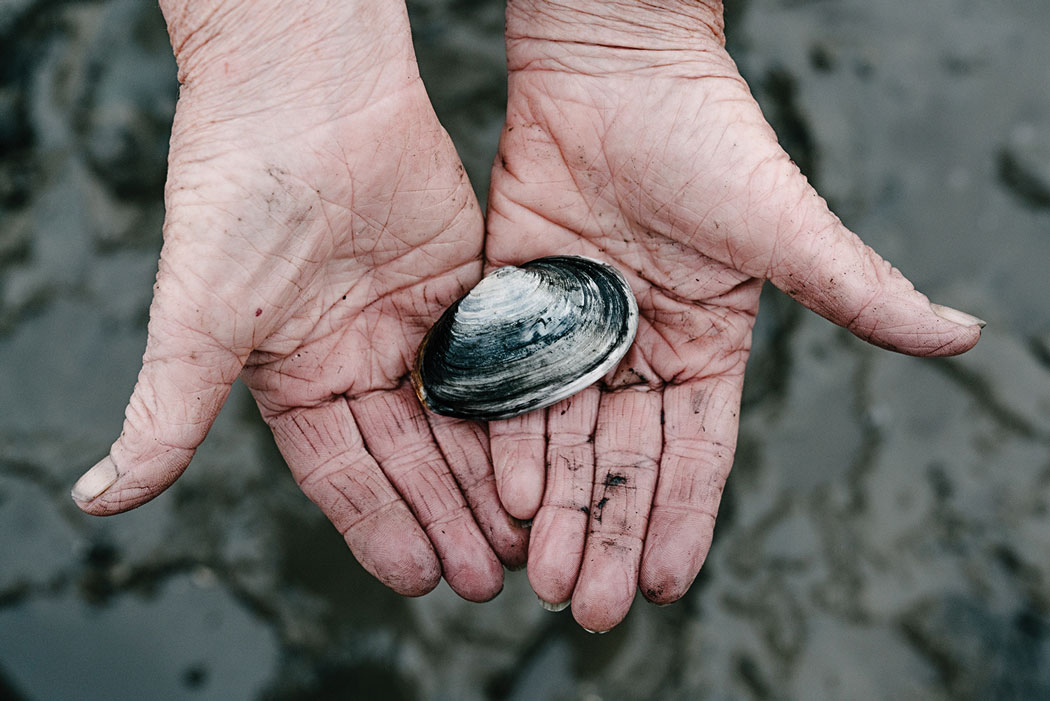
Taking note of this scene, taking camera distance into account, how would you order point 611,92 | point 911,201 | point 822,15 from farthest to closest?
point 822,15 → point 911,201 → point 611,92

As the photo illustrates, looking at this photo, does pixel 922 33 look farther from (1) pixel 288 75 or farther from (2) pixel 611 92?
(1) pixel 288 75

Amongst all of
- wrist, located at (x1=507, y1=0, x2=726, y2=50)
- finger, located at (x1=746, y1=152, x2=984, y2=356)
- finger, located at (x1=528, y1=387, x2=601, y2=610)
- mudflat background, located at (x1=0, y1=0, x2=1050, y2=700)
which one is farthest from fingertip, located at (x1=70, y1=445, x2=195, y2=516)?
wrist, located at (x1=507, y1=0, x2=726, y2=50)

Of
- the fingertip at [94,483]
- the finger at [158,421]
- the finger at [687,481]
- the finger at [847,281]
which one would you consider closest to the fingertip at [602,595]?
the finger at [687,481]

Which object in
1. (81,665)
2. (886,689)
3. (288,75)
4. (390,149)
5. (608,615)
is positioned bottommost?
(886,689)

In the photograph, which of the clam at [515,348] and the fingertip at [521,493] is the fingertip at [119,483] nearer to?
the clam at [515,348]

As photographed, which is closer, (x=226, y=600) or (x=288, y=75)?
(x=288, y=75)

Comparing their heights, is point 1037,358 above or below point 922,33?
below

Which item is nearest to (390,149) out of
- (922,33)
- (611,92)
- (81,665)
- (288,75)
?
(288,75)

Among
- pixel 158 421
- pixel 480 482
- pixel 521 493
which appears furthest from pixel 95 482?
pixel 521 493
